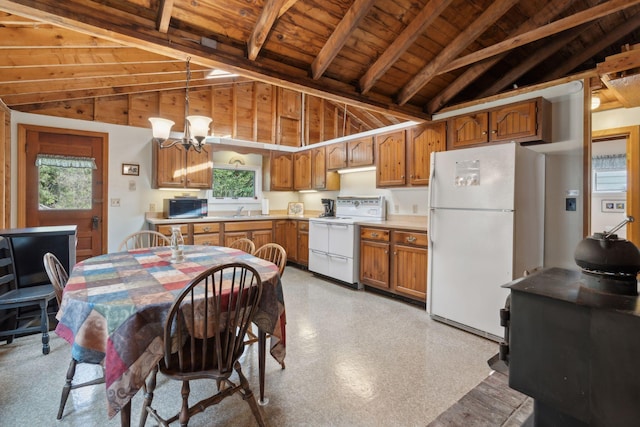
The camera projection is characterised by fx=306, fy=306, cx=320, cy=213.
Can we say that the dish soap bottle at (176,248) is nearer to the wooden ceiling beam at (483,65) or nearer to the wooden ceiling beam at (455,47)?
the wooden ceiling beam at (455,47)

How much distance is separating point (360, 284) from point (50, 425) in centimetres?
326

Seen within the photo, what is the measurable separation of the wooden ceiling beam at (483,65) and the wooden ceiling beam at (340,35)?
5.39 feet

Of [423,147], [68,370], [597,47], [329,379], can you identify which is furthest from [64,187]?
[597,47]

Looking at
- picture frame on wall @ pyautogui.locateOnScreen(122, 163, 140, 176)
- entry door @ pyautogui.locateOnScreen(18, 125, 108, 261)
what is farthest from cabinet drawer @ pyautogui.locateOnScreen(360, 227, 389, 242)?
entry door @ pyautogui.locateOnScreen(18, 125, 108, 261)

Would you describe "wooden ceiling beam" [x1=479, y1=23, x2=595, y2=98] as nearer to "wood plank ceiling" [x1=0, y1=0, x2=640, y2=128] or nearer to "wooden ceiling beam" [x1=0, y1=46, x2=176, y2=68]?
"wood plank ceiling" [x1=0, y1=0, x2=640, y2=128]

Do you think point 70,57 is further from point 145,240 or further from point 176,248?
point 145,240

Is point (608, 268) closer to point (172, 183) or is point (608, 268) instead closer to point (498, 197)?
point (498, 197)

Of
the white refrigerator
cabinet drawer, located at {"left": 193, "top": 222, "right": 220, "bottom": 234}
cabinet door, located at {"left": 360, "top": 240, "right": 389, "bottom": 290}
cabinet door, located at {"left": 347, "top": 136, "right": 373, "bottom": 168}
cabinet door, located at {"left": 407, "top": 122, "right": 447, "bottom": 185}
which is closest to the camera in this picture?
the white refrigerator

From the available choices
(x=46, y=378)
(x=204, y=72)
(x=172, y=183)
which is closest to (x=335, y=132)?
(x=204, y=72)

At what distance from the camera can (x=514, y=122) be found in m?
3.15

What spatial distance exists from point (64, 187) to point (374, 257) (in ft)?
14.2

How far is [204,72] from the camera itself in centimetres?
443

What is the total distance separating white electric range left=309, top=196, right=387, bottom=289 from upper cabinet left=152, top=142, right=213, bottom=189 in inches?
74.5

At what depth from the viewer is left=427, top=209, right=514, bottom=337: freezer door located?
2.68 metres
